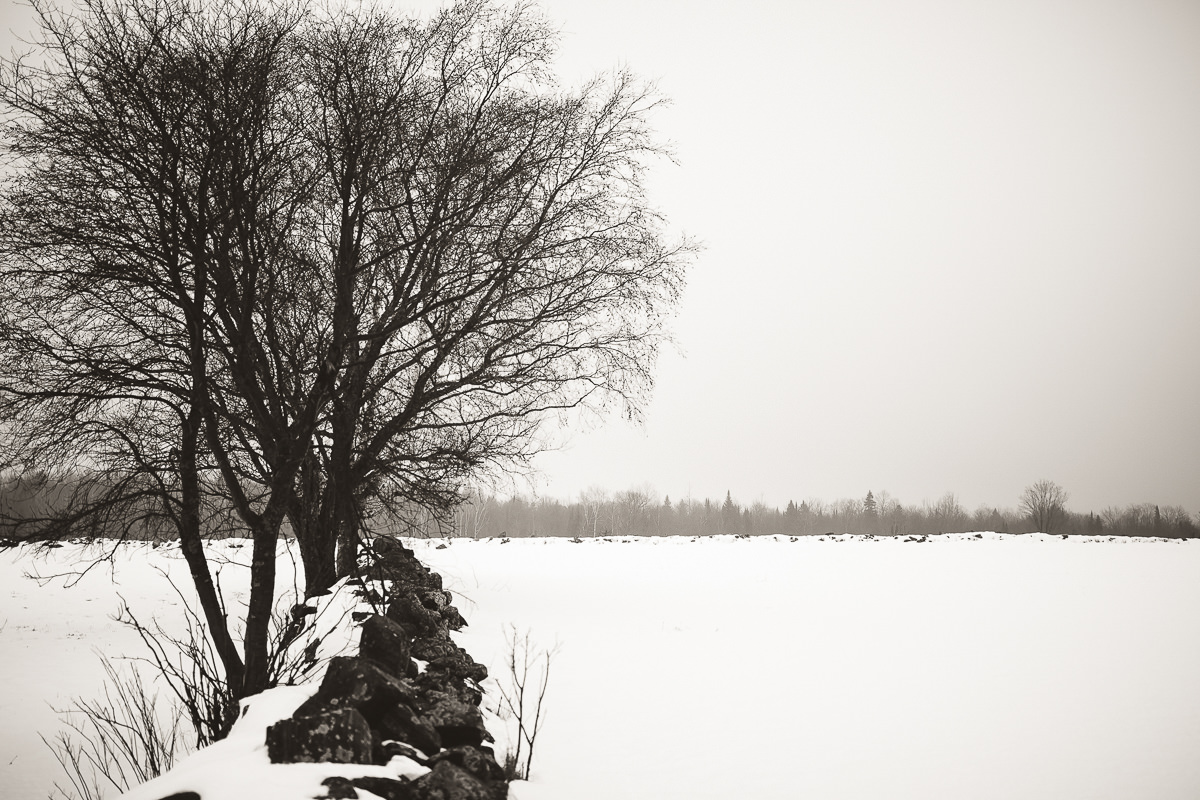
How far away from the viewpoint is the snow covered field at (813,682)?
18.5 feet

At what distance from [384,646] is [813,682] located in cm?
547

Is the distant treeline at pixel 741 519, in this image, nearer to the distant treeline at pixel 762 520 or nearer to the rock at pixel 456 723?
the distant treeline at pixel 762 520

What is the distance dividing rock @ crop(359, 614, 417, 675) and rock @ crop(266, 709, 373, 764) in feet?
6.16

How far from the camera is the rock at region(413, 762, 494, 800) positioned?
3.59 metres

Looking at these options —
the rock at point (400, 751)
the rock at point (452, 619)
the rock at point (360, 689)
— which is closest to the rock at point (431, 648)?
the rock at point (452, 619)

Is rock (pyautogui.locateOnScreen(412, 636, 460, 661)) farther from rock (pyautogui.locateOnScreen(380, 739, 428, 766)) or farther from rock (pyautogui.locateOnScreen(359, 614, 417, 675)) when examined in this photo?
rock (pyautogui.locateOnScreen(380, 739, 428, 766))

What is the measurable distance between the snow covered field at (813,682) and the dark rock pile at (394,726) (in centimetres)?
95

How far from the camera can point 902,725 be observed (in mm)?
6762

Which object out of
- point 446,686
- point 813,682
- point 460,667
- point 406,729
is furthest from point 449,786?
point 813,682

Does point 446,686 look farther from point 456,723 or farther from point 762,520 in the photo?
point 762,520

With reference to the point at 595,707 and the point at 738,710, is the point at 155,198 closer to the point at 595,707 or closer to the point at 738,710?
the point at 595,707

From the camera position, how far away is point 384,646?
5.71 m

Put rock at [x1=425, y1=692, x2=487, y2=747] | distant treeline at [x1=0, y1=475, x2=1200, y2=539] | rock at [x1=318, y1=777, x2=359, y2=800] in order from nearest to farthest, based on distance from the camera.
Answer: rock at [x1=318, y1=777, x2=359, y2=800] → rock at [x1=425, y1=692, x2=487, y2=747] → distant treeline at [x1=0, y1=475, x2=1200, y2=539]

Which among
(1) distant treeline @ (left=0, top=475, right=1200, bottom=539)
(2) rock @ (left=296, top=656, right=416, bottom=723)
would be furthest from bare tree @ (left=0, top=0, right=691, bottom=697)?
(1) distant treeline @ (left=0, top=475, right=1200, bottom=539)
